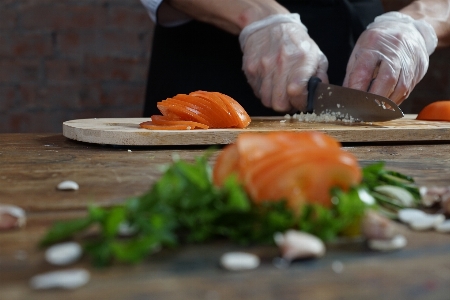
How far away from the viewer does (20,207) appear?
0.84 meters

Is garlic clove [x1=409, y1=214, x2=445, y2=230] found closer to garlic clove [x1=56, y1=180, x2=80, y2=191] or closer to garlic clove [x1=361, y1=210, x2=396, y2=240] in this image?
garlic clove [x1=361, y1=210, x2=396, y2=240]

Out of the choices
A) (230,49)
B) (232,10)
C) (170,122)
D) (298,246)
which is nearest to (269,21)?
(232,10)

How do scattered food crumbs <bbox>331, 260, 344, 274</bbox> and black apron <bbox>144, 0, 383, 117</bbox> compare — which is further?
black apron <bbox>144, 0, 383, 117</bbox>

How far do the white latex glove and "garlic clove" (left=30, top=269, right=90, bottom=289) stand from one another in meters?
1.44

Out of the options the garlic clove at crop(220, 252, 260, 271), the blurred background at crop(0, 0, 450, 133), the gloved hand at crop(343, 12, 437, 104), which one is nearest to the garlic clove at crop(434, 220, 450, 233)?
the garlic clove at crop(220, 252, 260, 271)

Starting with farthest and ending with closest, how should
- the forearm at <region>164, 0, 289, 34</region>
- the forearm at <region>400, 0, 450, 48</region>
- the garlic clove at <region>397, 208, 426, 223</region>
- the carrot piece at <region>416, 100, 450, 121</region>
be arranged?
the forearm at <region>400, 0, 450, 48</region> → the forearm at <region>164, 0, 289, 34</region> → the carrot piece at <region>416, 100, 450, 121</region> → the garlic clove at <region>397, 208, 426, 223</region>

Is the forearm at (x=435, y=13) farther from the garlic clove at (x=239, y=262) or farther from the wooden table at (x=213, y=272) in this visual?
the garlic clove at (x=239, y=262)

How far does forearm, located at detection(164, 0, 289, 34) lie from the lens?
6.81ft

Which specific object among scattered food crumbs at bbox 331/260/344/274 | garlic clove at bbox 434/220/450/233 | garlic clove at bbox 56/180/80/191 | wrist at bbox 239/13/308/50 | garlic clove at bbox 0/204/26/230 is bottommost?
garlic clove at bbox 56/180/80/191

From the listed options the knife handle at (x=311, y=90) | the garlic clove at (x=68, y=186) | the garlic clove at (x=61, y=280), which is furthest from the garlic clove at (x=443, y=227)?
the knife handle at (x=311, y=90)

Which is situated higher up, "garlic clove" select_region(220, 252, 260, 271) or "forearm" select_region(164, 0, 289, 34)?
"forearm" select_region(164, 0, 289, 34)

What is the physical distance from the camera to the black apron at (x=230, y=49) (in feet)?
7.39

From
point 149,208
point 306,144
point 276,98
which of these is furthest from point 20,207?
point 276,98

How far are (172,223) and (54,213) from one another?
0.25 meters
